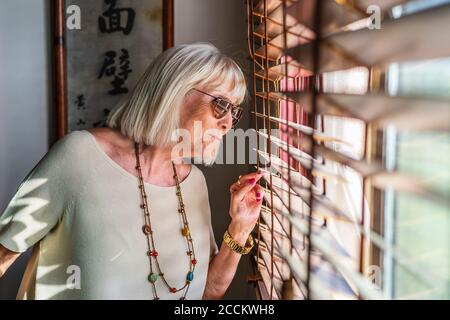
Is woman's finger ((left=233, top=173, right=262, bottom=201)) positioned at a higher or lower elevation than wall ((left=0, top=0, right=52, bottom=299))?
lower

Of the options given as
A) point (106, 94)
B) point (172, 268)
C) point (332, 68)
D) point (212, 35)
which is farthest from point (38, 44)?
point (332, 68)

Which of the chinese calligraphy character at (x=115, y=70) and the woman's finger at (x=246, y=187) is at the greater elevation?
the chinese calligraphy character at (x=115, y=70)

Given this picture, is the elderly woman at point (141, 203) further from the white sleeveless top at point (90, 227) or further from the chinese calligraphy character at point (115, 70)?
the chinese calligraphy character at point (115, 70)

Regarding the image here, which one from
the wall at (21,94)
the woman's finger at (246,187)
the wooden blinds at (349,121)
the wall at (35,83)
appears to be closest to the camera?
the wooden blinds at (349,121)

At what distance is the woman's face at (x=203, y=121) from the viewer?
28.3 inches

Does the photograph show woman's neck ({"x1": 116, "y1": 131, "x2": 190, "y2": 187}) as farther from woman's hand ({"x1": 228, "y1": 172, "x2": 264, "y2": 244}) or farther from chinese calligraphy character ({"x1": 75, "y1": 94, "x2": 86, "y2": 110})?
chinese calligraphy character ({"x1": 75, "y1": 94, "x2": 86, "y2": 110})

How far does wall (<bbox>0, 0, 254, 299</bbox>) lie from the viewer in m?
0.88

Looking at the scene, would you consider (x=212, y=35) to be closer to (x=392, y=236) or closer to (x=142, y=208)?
(x=142, y=208)

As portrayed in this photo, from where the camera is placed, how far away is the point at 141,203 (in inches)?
28.5

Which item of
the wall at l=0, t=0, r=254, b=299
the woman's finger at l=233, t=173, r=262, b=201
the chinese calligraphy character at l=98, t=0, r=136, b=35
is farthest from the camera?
the chinese calligraphy character at l=98, t=0, r=136, b=35

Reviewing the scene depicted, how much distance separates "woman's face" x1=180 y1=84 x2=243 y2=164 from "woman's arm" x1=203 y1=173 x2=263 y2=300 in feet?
0.29

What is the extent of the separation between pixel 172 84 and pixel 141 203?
214mm

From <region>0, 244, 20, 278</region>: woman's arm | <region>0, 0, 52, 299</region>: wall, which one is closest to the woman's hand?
<region>0, 244, 20, 278</region>: woman's arm

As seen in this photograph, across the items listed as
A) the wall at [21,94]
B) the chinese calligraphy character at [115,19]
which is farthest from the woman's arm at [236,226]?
the chinese calligraphy character at [115,19]
